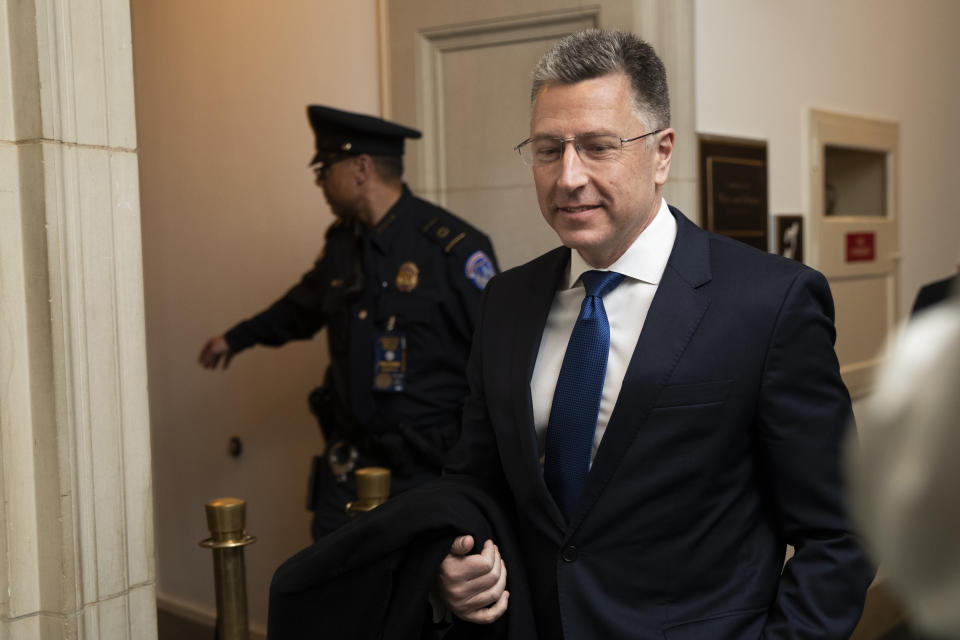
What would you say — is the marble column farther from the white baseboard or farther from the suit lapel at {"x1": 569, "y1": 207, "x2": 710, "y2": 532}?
the white baseboard

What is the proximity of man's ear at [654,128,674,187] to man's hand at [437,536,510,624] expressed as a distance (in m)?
0.68

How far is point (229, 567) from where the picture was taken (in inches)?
72.9

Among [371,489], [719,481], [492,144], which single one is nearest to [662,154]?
[719,481]

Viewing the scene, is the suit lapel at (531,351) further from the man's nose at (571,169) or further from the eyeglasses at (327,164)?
the eyeglasses at (327,164)

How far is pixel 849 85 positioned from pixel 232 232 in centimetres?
297

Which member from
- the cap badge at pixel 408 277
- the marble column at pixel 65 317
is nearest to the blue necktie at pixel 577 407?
the marble column at pixel 65 317

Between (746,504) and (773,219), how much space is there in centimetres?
270

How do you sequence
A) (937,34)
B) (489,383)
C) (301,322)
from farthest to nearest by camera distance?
(937,34), (301,322), (489,383)

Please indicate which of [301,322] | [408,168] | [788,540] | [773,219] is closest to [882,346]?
[773,219]

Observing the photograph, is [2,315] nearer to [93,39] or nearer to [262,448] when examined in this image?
[93,39]

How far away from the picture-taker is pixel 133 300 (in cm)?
197

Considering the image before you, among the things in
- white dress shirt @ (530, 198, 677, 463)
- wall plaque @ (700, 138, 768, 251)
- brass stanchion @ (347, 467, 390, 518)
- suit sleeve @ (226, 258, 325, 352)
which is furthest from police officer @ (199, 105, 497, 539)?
white dress shirt @ (530, 198, 677, 463)

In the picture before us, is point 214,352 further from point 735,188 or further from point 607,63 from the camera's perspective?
point 607,63

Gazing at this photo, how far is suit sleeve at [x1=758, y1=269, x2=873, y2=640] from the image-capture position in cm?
158
